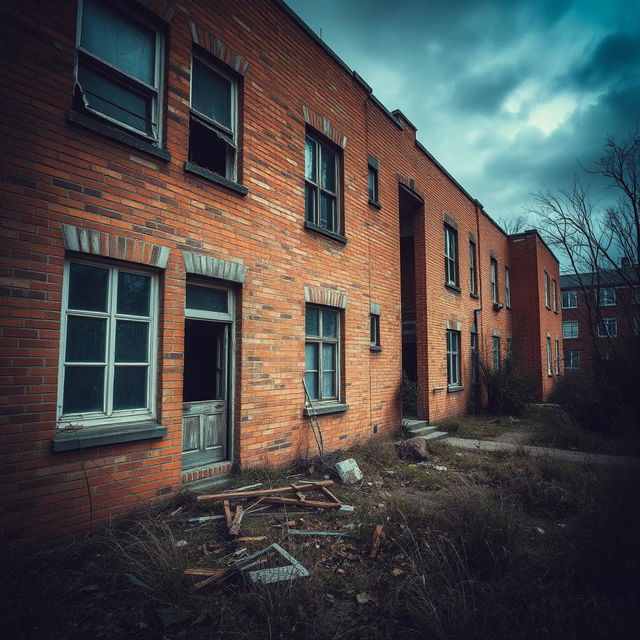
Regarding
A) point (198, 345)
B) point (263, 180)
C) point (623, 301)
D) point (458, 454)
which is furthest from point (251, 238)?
point (623, 301)

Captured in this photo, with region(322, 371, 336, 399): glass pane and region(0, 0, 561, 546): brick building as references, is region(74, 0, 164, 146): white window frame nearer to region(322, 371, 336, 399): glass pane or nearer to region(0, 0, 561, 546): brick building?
region(0, 0, 561, 546): brick building

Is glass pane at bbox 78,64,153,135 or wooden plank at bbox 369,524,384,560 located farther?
glass pane at bbox 78,64,153,135

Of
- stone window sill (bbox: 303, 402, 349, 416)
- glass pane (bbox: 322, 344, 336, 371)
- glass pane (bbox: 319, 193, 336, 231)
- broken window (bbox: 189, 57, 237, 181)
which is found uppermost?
broken window (bbox: 189, 57, 237, 181)

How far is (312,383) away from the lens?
7117 mm

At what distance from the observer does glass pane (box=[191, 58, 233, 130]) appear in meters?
5.41

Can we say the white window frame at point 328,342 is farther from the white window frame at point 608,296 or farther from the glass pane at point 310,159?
the white window frame at point 608,296

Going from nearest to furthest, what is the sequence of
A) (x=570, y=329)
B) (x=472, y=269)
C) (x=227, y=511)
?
(x=227, y=511), (x=472, y=269), (x=570, y=329)

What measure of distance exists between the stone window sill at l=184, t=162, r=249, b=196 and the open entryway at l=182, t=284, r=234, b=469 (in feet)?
4.67

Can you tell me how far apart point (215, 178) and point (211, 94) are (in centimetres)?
140

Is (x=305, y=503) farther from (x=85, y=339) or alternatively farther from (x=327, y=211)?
(x=327, y=211)

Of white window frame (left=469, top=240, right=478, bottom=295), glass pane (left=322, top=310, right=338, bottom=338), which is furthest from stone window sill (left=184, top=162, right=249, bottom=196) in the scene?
white window frame (left=469, top=240, right=478, bottom=295)

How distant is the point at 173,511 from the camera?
4316 millimetres

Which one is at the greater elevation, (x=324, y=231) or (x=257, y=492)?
(x=324, y=231)

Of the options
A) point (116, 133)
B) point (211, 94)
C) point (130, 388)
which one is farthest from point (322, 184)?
point (130, 388)
